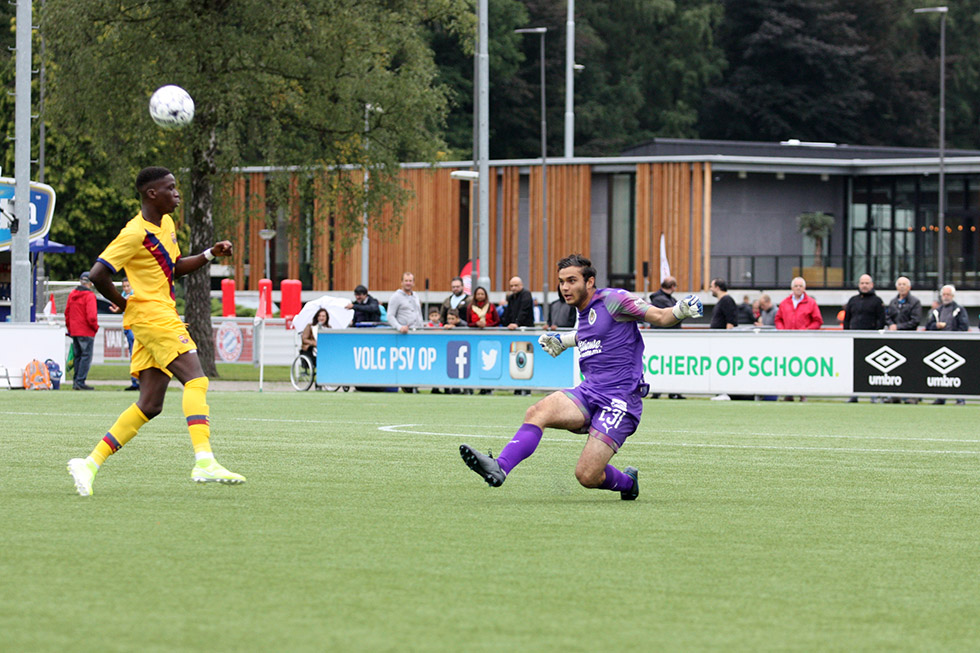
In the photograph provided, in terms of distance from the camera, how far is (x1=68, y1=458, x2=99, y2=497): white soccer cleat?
942 cm

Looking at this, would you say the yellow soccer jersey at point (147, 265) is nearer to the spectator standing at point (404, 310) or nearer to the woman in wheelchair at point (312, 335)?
the spectator standing at point (404, 310)

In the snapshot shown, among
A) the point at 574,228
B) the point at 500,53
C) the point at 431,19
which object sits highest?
the point at 500,53

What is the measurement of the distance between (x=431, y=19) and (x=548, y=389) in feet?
36.2

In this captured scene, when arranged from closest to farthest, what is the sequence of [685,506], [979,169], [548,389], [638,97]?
[685,506] → [548,389] → [979,169] → [638,97]

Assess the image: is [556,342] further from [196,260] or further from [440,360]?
[440,360]

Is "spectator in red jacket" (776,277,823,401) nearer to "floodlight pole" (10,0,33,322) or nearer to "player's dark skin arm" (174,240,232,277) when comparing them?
"floodlight pole" (10,0,33,322)

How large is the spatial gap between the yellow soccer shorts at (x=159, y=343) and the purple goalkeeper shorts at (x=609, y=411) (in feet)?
8.31

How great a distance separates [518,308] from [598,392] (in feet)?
54.1

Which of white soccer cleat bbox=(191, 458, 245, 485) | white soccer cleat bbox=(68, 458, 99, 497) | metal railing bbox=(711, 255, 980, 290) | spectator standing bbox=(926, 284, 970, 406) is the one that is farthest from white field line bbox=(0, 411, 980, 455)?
metal railing bbox=(711, 255, 980, 290)

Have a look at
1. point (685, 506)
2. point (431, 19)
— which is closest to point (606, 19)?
point (431, 19)

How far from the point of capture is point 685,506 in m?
9.54

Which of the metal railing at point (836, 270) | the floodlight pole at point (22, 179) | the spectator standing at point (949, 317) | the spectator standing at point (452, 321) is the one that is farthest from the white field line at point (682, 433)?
the metal railing at point (836, 270)

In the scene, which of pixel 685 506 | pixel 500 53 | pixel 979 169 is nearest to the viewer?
pixel 685 506

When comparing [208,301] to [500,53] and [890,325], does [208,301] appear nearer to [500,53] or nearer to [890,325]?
[890,325]
